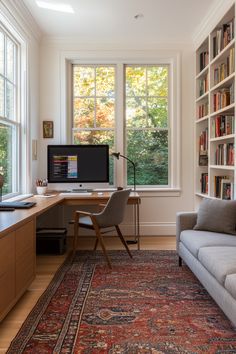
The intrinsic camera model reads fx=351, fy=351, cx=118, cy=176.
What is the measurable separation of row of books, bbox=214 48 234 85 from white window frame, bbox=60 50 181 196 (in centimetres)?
85

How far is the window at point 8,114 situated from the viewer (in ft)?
12.3

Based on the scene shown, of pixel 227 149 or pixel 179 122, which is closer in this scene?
pixel 227 149

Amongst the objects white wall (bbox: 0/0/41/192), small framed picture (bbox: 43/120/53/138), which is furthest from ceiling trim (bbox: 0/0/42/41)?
small framed picture (bbox: 43/120/53/138)

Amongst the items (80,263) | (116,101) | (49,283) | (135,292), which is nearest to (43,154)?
(116,101)

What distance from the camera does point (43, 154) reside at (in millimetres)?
4887

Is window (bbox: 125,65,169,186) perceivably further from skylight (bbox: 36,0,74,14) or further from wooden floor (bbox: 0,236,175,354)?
skylight (bbox: 36,0,74,14)


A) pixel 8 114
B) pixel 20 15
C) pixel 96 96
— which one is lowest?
pixel 8 114

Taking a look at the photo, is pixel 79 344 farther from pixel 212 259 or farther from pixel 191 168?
pixel 191 168

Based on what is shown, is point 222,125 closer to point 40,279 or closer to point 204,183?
point 204,183

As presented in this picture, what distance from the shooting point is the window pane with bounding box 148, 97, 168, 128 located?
5.09m

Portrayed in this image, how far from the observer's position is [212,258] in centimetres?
242

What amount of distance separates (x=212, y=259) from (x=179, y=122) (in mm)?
2893

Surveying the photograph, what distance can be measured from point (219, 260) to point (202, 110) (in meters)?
2.82

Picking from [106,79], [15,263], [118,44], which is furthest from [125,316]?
[118,44]
